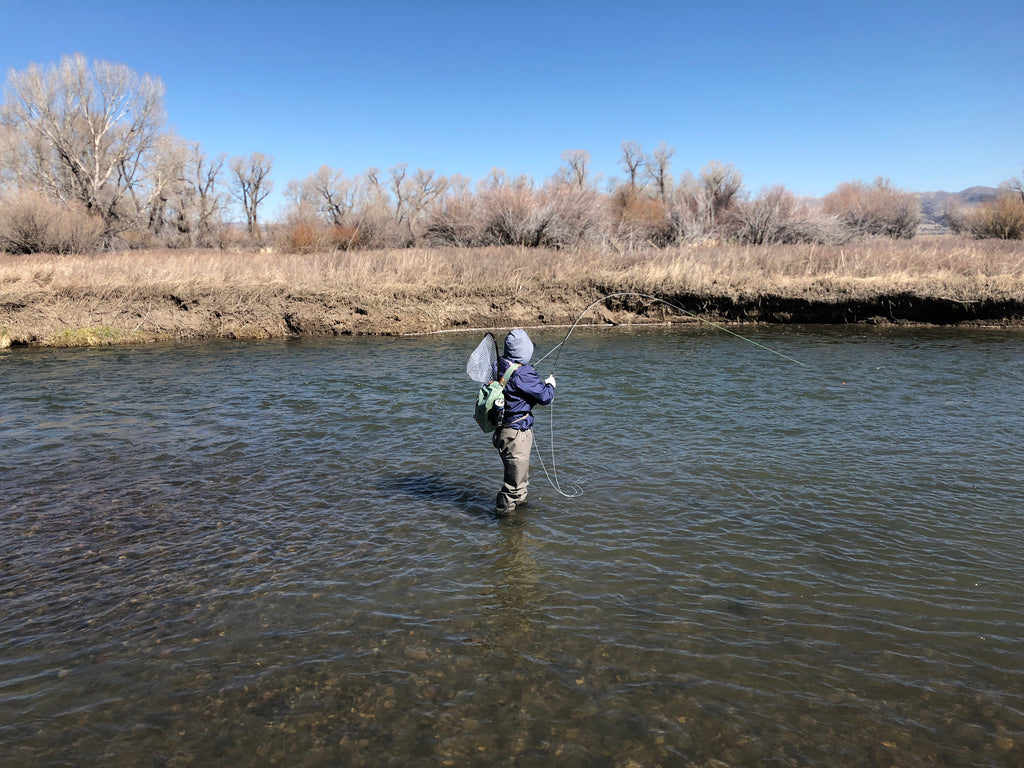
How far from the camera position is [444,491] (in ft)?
25.3

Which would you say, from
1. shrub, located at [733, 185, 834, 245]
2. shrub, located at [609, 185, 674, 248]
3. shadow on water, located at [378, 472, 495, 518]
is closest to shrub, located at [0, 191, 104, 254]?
shrub, located at [609, 185, 674, 248]

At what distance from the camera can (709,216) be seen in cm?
3503

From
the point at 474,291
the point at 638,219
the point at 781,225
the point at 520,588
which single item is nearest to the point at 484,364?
the point at 520,588

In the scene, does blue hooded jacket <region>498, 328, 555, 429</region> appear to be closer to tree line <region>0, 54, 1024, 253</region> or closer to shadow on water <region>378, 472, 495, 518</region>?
shadow on water <region>378, 472, 495, 518</region>

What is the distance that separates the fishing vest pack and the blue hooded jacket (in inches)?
1.7

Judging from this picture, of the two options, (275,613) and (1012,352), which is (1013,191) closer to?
(1012,352)

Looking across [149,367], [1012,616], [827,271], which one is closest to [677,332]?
[827,271]

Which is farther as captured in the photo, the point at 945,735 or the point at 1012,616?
the point at 1012,616

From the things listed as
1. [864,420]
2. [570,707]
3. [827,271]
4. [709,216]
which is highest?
[709,216]

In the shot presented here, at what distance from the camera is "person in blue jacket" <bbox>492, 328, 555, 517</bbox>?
6.55 m

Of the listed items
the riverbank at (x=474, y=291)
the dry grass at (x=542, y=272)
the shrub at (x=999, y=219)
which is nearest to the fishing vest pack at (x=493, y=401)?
the riverbank at (x=474, y=291)

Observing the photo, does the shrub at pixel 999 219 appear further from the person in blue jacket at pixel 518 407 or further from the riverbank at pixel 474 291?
the person in blue jacket at pixel 518 407

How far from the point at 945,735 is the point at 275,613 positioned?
14.9ft

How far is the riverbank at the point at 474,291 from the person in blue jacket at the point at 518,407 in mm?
14823
